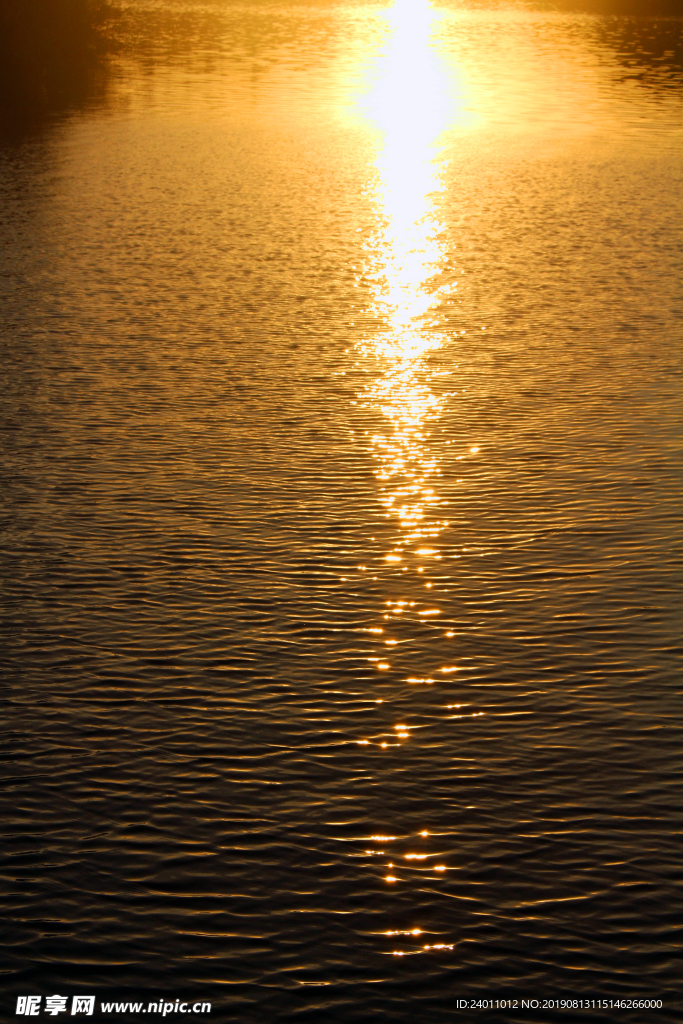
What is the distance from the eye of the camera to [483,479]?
1052cm

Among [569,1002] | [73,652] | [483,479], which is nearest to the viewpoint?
[569,1002]

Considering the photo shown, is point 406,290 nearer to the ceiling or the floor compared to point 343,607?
nearer to the ceiling

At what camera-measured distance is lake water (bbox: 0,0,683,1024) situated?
578 cm

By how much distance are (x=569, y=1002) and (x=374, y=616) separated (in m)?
3.45

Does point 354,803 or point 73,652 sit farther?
point 73,652

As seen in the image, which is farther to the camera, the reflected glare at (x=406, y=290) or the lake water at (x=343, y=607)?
the reflected glare at (x=406, y=290)

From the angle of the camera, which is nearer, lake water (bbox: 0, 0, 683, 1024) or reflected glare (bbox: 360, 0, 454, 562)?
lake water (bbox: 0, 0, 683, 1024)

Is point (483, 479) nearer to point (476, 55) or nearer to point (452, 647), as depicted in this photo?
point (452, 647)

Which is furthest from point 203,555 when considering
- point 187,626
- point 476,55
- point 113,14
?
point 113,14

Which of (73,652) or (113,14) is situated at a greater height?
(113,14)

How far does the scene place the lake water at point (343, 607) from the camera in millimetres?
5781

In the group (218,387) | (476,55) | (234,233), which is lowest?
(218,387)

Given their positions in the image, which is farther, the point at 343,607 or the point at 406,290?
the point at 406,290

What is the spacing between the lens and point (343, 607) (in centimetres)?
852
